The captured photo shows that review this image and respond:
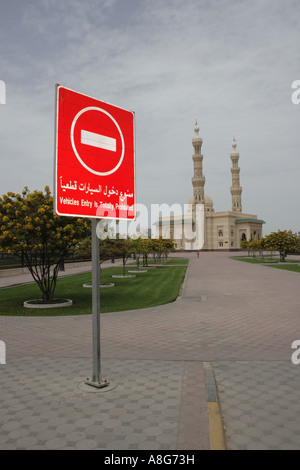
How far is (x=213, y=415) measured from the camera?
13.5ft

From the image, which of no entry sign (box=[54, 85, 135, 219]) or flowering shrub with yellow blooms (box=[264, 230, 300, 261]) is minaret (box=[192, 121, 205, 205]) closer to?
flowering shrub with yellow blooms (box=[264, 230, 300, 261])

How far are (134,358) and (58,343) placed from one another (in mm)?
1919

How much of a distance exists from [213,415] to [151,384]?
4.00 ft

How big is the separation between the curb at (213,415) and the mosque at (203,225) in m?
94.1

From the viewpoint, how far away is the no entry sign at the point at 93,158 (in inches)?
183

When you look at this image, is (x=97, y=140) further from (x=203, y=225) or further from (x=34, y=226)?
(x=203, y=225)

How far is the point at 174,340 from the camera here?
7.64m

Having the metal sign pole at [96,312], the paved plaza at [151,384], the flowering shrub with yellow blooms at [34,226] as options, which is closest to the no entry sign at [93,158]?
the metal sign pole at [96,312]

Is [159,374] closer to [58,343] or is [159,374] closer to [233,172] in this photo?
[58,343]

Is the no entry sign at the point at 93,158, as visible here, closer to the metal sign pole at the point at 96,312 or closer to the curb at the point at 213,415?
the metal sign pole at the point at 96,312

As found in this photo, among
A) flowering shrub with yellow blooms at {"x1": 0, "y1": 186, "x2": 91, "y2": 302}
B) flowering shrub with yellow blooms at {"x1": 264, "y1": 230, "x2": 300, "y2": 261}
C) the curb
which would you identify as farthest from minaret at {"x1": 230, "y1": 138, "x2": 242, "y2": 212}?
the curb

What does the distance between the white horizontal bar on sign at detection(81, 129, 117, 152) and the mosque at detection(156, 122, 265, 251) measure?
93967mm

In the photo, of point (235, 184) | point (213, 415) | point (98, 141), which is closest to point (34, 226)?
point (98, 141)
